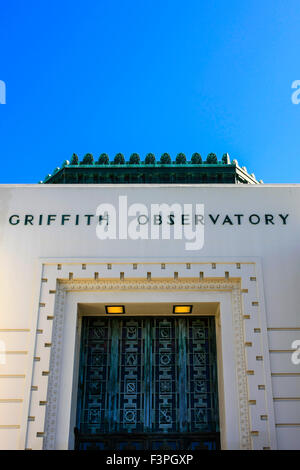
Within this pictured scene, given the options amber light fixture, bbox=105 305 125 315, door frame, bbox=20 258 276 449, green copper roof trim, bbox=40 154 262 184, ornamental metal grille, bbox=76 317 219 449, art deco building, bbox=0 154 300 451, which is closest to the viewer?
door frame, bbox=20 258 276 449

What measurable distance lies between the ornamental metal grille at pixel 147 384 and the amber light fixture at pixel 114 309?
0.26m

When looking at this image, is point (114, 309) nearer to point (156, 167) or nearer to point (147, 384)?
point (147, 384)

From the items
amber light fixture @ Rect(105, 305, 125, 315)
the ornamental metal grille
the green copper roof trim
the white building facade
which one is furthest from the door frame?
the green copper roof trim

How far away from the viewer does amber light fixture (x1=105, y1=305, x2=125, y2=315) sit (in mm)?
10492

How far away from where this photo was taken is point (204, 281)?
10383 millimetres

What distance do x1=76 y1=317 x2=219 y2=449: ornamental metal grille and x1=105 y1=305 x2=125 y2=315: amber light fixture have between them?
258mm

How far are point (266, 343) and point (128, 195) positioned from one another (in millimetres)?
3462

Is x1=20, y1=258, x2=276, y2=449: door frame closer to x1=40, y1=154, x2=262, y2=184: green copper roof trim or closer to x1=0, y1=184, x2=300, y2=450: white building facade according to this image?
x1=0, y1=184, x2=300, y2=450: white building facade

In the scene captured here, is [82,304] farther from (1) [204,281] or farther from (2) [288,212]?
(2) [288,212]

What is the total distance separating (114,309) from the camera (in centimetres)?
1062

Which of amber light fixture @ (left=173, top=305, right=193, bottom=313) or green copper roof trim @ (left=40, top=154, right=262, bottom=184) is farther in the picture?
green copper roof trim @ (left=40, top=154, right=262, bottom=184)

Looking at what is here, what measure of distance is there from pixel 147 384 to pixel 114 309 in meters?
1.35

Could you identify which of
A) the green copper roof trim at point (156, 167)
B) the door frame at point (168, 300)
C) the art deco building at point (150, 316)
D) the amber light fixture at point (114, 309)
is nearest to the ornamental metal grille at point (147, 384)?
the art deco building at point (150, 316)

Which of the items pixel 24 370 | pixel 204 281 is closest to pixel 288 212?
pixel 204 281
